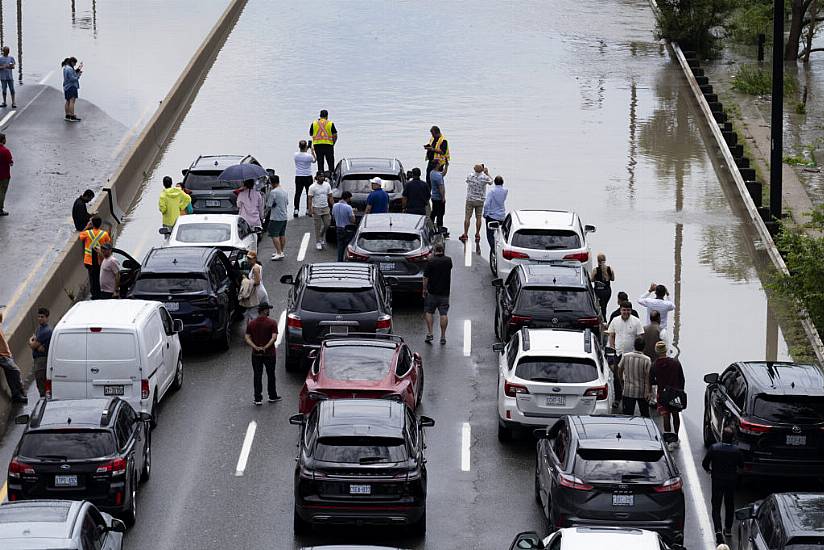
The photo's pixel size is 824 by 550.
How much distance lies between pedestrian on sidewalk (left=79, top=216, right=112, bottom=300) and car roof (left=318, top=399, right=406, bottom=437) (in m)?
9.40

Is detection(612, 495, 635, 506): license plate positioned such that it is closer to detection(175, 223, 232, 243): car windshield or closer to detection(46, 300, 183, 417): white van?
detection(46, 300, 183, 417): white van

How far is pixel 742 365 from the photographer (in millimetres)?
19359

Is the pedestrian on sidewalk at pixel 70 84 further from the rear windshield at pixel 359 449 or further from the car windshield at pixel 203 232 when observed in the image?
the rear windshield at pixel 359 449

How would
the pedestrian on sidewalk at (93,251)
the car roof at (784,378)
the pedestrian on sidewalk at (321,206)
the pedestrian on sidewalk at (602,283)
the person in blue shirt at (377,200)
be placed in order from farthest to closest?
the pedestrian on sidewalk at (321,206) → the person in blue shirt at (377,200) → the pedestrian on sidewalk at (93,251) → the pedestrian on sidewalk at (602,283) → the car roof at (784,378)

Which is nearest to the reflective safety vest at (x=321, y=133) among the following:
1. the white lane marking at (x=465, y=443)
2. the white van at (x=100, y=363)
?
the white lane marking at (x=465, y=443)

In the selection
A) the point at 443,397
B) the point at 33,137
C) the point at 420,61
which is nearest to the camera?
the point at 443,397

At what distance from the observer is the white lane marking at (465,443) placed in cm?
1934

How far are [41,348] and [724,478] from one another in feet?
31.9

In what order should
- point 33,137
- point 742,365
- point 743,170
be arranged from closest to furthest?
point 742,365 < point 743,170 < point 33,137

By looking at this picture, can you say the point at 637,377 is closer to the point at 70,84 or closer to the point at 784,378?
the point at 784,378

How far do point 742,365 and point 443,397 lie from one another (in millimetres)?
4586

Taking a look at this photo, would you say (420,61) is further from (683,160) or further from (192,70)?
(683,160)

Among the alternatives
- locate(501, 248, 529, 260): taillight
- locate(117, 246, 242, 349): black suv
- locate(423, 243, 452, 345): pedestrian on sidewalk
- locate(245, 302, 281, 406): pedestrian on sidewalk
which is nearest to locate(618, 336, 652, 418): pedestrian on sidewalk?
locate(423, 243, 452, 345): pedestrian on sidewalk

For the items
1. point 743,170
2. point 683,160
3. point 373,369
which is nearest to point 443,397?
point 373,369
